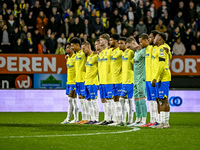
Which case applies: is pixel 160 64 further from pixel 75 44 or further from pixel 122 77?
pixel 75 44

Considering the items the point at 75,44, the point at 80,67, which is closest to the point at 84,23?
the point at 75,44

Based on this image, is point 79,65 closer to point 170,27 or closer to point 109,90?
point 109,90

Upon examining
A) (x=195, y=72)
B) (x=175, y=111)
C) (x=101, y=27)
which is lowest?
(x=175, y=111)

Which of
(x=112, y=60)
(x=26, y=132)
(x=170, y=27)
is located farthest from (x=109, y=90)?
(x=170, y=27)

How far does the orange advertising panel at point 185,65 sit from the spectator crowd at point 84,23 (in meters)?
0.60

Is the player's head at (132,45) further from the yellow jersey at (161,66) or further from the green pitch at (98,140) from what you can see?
the green pitch at (98,140)

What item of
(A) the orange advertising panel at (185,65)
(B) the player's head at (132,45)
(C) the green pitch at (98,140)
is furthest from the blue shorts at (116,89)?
(A) the orange advertising panel at (185,65)

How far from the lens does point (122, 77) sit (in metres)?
12.3

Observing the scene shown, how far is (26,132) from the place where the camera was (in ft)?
32.5

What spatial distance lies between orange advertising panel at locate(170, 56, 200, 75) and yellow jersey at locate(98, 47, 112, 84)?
847 centimetres

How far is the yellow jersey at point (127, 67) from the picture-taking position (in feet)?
40.1

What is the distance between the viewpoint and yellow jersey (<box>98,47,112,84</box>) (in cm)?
1250

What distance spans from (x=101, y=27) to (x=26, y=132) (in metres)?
12.3

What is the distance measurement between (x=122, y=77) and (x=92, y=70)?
111 cm
